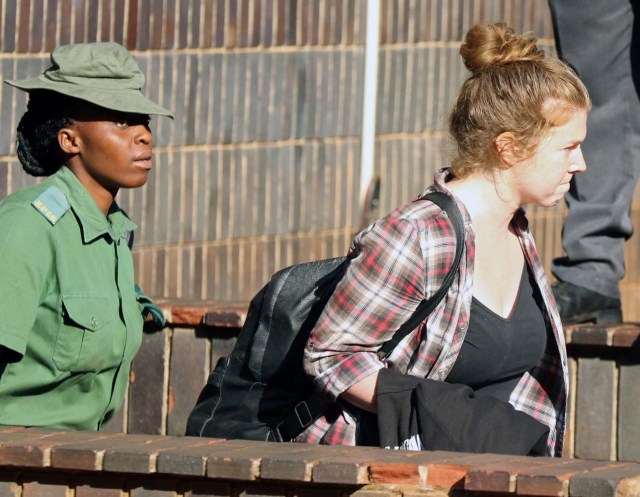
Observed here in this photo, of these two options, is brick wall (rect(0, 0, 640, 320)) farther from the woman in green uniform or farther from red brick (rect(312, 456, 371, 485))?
red brick (rect(312, 456, 371, 485))

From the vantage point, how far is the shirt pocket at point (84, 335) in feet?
14.8

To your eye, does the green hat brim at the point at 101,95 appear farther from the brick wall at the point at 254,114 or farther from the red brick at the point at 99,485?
the red brick at the point at 99,485

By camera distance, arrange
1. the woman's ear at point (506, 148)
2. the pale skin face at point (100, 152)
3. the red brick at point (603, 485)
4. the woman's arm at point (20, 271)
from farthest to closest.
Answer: the pale skin face at point (100, 152) < the woman's arm at point (20, 271) < the woman's ear at point (506, 148) < the red brick at point (603, 485)

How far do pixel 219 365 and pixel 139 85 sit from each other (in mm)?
1065

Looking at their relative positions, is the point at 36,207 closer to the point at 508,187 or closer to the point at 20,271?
the point at 20,271

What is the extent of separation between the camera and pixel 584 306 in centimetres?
573

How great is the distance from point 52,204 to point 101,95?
0.41 meters

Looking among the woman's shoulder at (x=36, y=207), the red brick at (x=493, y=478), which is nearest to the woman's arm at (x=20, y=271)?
the woman's shoulder at (x=36, y=207)

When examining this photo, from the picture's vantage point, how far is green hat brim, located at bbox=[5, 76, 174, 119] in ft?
15.6

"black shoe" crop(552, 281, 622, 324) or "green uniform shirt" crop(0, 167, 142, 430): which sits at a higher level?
"green uniform shirt" crop(0, 167, 142, 430)

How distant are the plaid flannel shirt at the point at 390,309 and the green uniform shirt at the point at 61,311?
0.84m

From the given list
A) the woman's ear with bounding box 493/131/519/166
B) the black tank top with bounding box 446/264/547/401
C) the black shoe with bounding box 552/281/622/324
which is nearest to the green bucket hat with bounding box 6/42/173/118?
the woman's ear with bounding box 493/131/519/166

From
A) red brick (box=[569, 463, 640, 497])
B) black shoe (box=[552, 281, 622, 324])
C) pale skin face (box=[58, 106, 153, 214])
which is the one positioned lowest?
black shoe (box=[552, 281, 622, 324])

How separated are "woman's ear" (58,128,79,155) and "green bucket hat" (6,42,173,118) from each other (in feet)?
0.38
